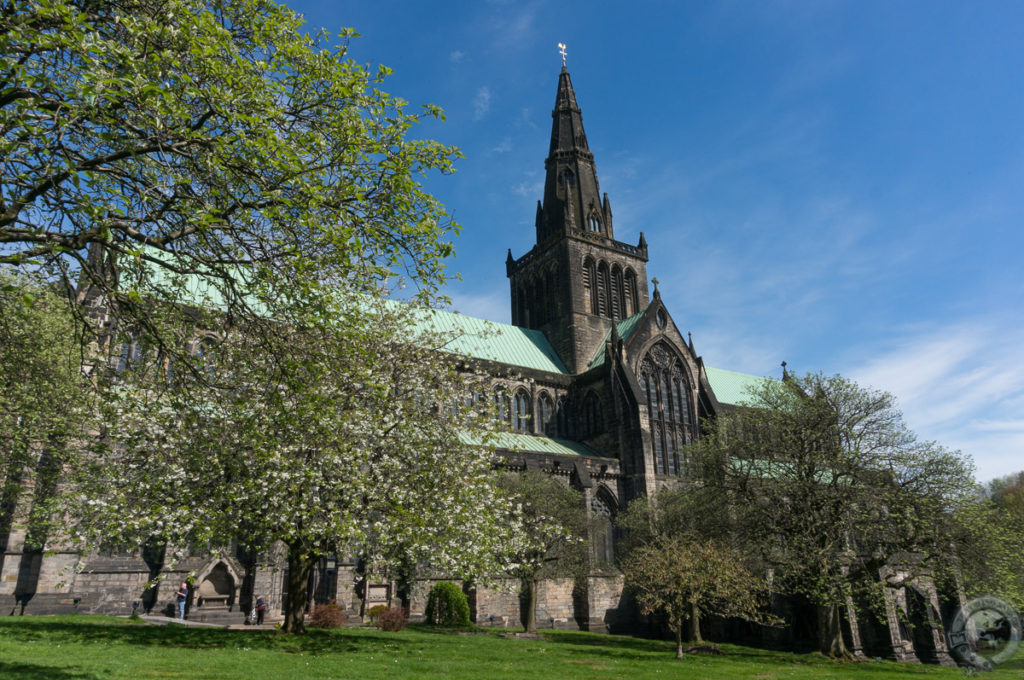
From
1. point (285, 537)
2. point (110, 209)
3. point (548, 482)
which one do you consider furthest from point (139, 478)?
point (548, 482)

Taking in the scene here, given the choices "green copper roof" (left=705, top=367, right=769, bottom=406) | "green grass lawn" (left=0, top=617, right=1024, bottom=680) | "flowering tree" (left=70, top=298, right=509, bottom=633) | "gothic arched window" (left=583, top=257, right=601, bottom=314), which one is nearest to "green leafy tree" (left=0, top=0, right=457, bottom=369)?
"flowering tree" (left=70, top=298, right=509, bottom=633)

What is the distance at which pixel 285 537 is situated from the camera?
15.9m

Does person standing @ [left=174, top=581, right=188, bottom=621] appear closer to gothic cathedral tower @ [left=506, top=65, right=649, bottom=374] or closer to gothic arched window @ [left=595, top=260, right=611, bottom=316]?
gothic cathedral tower @ [left=506, top=65, right=649, bottom=374]

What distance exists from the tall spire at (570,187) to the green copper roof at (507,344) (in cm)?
877

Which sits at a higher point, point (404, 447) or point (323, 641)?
point (404, 447)

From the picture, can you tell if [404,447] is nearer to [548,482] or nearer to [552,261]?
[548,482]

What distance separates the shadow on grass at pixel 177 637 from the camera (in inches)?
629

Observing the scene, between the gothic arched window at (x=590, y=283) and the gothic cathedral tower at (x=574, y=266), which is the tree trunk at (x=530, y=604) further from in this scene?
the gothic arched window at (x=590, y=283)

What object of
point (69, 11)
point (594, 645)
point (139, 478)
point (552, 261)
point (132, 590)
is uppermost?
point (552, 261)

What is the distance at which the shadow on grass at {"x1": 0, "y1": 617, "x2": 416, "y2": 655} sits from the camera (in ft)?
52.4

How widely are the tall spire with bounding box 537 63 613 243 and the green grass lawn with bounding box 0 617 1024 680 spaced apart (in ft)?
119

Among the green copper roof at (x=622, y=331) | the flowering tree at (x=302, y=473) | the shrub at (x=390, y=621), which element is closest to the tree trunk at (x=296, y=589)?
the flowering tree at (x=302, y=473)

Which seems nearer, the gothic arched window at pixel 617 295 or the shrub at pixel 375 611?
the shrub at pixel 375 611

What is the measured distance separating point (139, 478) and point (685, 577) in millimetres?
18082
